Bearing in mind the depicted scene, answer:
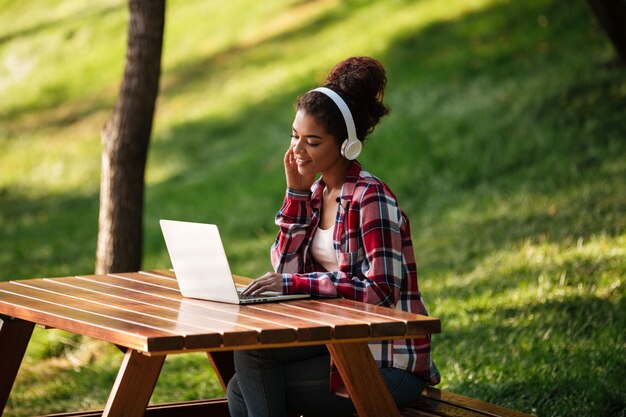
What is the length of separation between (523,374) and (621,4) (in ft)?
15.9

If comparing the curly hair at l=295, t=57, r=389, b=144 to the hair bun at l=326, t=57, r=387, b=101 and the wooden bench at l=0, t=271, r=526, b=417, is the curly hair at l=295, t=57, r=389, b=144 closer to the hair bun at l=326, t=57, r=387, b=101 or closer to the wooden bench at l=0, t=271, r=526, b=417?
the hair bun at l=326, t=57, r=387, b=101

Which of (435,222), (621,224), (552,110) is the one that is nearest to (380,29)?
(552,110)

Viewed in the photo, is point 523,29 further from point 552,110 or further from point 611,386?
point 611,386

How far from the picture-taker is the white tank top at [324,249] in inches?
160

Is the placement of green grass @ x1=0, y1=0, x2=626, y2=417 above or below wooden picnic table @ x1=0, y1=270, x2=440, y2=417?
above

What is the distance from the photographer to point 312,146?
3998 millimetres

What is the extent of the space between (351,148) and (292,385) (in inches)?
34.7

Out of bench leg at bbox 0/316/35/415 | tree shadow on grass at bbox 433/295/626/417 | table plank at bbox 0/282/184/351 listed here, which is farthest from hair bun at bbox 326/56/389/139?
tree shadow on grass at bbox 433/295/626/417

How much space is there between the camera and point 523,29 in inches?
484

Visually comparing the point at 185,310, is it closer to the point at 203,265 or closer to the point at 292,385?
the point at 203,265

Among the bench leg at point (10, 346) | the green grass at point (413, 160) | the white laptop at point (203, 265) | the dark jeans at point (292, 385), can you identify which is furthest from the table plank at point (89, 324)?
the green grass at point (413, 160)

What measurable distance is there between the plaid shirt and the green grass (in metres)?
1.33

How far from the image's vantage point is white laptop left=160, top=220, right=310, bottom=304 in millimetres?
3570

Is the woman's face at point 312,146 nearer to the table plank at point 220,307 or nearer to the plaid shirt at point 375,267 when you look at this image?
the plaid shirt at point 375,267
